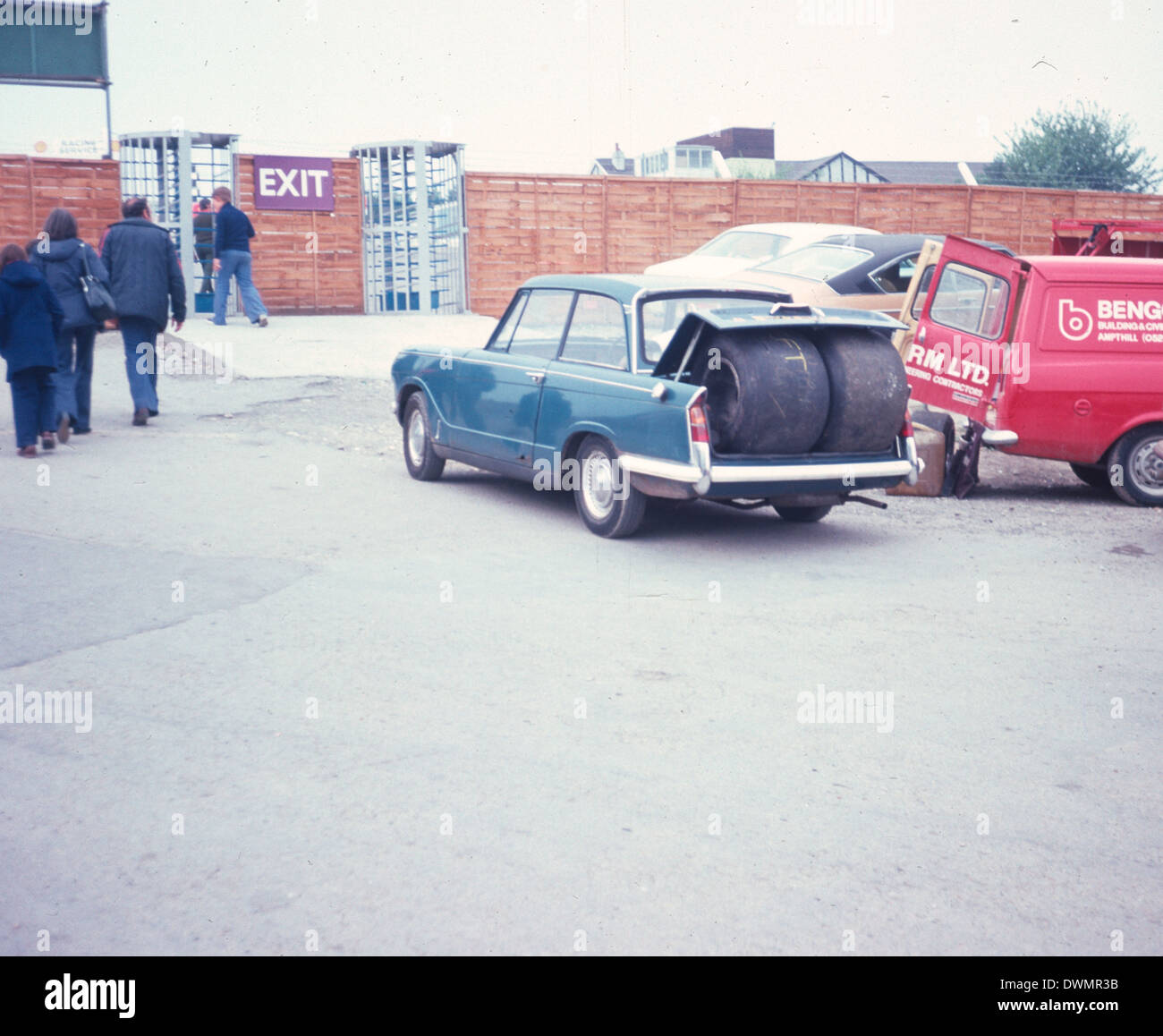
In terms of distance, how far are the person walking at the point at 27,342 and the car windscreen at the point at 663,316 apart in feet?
16.8

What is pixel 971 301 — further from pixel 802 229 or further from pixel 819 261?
pixel 802 229

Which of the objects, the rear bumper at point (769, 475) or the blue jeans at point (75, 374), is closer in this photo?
the rear bumper at point (769, 475)

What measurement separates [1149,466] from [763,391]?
4.26m

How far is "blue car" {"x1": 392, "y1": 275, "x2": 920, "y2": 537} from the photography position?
7.81 metres

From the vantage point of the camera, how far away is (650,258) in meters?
25.9

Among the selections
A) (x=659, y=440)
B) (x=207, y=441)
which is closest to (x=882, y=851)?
(x=659, y=440)

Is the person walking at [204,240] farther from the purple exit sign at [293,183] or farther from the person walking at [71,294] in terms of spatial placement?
the person walking at [71,294]

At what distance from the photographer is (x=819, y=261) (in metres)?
15.3

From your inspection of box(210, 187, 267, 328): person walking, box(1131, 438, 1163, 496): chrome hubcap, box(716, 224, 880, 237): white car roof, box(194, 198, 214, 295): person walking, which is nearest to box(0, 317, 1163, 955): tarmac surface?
box(1131, 438, 1163, 496): chrome hubcap

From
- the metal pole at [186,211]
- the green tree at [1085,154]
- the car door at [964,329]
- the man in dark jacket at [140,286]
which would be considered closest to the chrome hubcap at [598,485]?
the car door at [964,329]

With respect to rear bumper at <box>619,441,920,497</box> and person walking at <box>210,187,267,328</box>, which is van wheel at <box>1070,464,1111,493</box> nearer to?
rear bumper at <box>619,441,920,497</box>

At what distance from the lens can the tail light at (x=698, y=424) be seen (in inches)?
300

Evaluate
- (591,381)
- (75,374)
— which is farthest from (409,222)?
(591,381)
